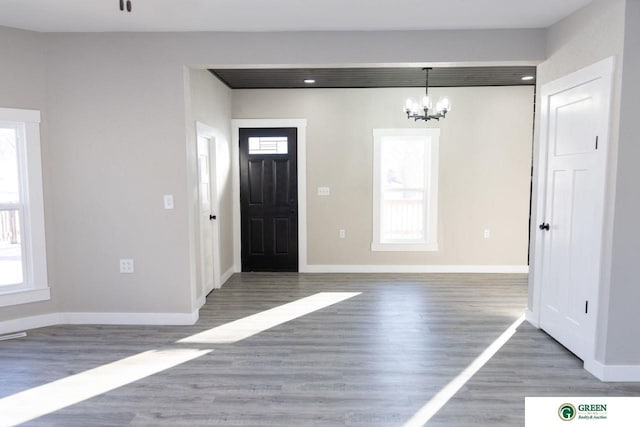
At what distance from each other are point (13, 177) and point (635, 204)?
15.6 ft

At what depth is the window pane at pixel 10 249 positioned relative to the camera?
3.59 meters

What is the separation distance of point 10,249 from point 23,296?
43cm

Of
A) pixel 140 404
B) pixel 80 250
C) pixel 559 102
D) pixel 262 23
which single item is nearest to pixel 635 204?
pixel 559 102

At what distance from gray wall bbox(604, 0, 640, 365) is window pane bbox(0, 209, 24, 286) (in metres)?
4.64

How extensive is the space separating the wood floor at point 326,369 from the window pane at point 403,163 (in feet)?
6.56

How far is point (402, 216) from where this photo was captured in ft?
19.6

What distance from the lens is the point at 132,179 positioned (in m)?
3.71

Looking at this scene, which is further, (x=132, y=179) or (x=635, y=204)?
(x=132, y=179)

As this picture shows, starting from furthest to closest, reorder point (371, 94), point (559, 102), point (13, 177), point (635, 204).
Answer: point (371, 94) → point (13, 177) → point (559, 102) → point (635, 204)

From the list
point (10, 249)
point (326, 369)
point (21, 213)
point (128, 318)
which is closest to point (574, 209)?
point (326, 369)

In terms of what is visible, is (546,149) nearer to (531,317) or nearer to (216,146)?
(531,317)

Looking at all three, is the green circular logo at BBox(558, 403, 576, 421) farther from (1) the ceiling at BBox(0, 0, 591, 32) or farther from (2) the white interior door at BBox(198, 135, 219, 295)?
(2) the white interior door at BBox(198, 135, 219, 295)

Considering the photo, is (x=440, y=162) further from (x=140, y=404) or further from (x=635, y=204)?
(x=140, y=404)

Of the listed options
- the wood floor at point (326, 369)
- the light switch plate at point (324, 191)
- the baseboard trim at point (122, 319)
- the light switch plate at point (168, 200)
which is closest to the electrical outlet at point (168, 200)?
the light switch plate at point (168, 200)
